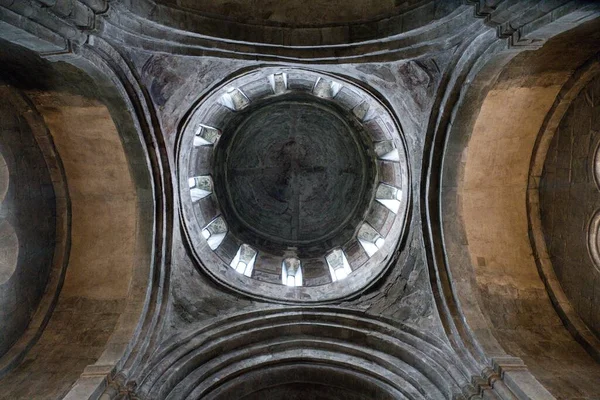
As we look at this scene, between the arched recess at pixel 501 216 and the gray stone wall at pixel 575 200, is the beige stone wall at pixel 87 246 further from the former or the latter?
the gray stone wall at pixel 575 200

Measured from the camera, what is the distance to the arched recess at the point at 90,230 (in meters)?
8.38

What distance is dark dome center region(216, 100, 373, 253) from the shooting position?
15312 mm

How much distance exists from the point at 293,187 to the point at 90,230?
23.7 ft

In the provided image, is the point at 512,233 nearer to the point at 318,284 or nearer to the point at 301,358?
the point at 318,284

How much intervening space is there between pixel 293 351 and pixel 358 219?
5429mm

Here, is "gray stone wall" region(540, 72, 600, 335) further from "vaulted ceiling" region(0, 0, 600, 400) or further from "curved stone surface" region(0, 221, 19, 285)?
"curved stone surface" region(0, 221, 19, 285)

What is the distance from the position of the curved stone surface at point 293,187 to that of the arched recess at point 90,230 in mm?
1585

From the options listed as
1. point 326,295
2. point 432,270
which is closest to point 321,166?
point 326,295

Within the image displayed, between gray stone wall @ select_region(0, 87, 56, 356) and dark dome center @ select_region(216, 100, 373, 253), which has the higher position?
dark dome center @ select_region(216, 100, 373, 253)

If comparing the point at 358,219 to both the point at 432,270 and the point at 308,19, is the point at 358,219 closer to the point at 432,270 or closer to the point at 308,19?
the point at 432,270

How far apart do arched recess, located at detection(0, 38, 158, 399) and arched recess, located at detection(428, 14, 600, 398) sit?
249 inches

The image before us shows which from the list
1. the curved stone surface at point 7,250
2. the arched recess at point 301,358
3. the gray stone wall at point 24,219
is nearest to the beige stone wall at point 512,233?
the arched recess at point 301,358

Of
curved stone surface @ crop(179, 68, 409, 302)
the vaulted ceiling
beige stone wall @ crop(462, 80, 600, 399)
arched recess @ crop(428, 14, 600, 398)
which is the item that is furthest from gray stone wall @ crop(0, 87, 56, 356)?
beige stone wall @ crop(462, 80, 600, 399)

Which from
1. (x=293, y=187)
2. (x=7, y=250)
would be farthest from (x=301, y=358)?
(x=293, y=187)
